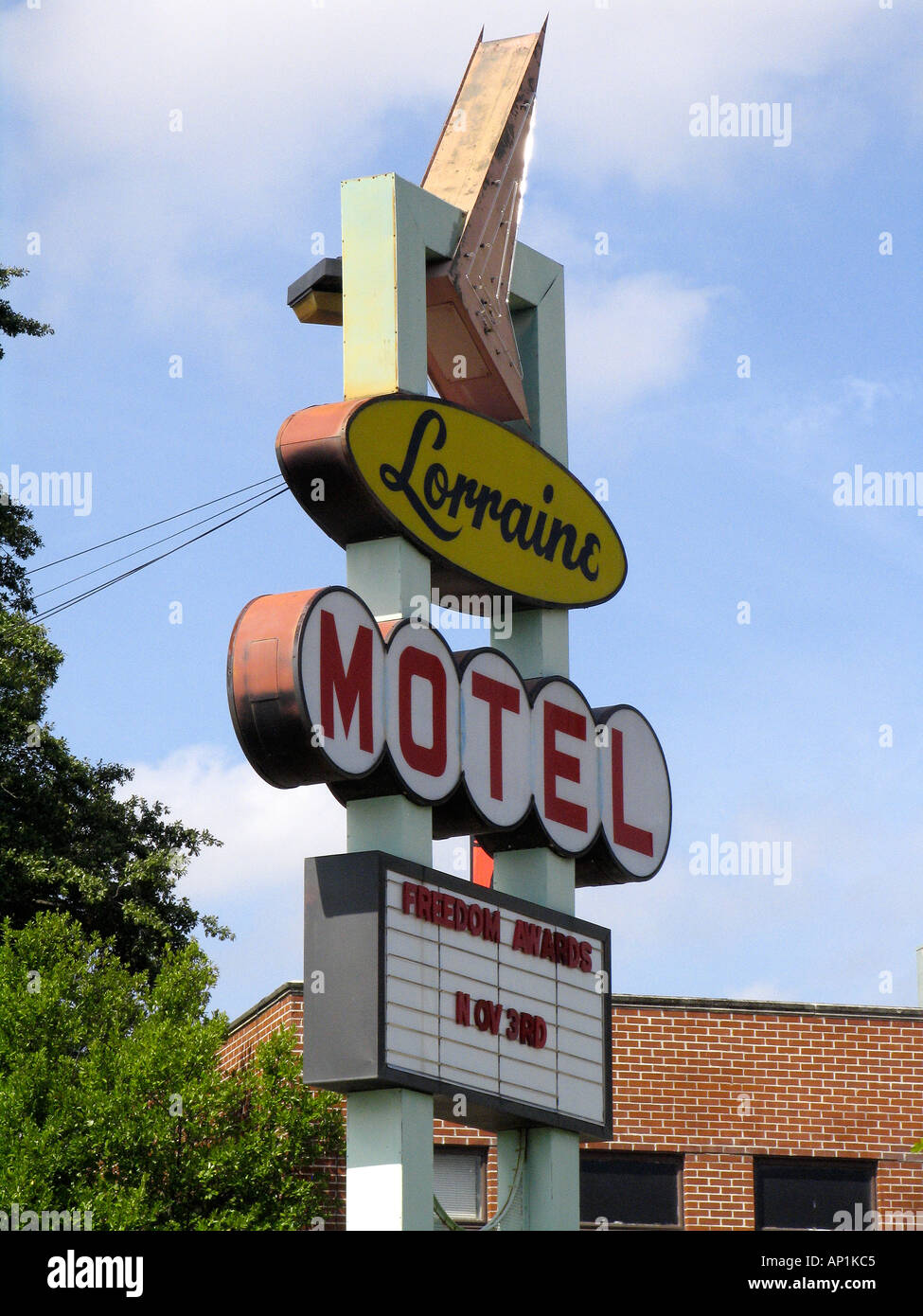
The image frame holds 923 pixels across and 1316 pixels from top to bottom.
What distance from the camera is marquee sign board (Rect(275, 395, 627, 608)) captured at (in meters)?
13.4

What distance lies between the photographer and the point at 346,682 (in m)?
12.8

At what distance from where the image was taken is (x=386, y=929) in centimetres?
1279

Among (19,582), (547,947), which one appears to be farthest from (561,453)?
(19,582)

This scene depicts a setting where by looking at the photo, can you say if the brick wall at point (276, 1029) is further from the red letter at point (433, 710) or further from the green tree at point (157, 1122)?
the red letter at point (433, 710)

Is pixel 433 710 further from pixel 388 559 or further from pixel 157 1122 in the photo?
pixel 157 1122

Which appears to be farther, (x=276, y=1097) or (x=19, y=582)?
Answer: (x=19, y=582)

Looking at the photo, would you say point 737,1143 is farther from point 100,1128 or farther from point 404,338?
point 404,338

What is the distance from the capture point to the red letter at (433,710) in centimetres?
1330

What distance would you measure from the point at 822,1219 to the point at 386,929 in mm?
9551

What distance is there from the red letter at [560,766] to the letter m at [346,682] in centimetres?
214

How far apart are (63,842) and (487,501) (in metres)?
15.5

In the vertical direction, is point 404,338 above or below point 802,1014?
above

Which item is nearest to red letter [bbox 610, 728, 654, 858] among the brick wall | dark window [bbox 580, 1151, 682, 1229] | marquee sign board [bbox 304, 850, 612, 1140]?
marquee sign board [bbox 304, 850, 612, 1140]

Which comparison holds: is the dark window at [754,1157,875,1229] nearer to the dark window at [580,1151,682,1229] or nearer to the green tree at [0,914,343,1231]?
the dark window at [580,1151,682,1229]
